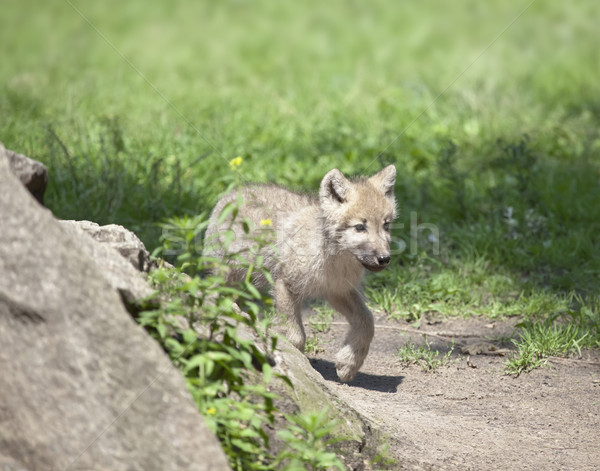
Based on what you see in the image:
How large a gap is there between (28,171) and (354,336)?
2.54 metres

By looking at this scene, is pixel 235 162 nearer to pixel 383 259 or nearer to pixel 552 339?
pixel 383 259

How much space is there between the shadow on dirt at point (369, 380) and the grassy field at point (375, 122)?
3.15ft

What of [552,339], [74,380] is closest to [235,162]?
[74,380]

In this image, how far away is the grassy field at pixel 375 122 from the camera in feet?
21.9

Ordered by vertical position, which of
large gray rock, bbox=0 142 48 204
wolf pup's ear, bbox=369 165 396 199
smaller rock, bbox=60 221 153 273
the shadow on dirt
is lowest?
the shadow on dirt

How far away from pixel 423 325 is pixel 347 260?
0.97 m

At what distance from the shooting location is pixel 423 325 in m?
5.97

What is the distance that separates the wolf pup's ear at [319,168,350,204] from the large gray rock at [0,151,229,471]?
2771mm

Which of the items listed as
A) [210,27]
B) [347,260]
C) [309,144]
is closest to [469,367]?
[347,260]

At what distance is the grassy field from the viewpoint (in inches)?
263

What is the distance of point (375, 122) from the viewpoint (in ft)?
30.1

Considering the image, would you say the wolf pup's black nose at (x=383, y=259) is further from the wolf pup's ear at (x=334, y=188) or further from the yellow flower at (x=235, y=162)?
the yellow flower at (x=235, y=162)

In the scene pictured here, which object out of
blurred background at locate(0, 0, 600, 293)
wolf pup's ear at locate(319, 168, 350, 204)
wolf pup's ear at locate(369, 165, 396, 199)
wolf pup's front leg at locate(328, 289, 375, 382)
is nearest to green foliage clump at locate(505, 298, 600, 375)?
blurred background at locate(0, 0, 600, 293)

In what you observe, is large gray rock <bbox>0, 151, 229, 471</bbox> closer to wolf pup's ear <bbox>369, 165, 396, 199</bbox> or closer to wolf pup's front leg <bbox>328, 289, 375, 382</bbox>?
wolf pup's front leg <bbox>328, 289, 375, 382</bbox>
